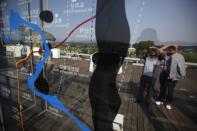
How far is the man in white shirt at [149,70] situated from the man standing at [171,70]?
0.15 feet

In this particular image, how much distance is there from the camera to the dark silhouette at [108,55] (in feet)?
2.73

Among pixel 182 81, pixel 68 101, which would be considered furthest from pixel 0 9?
pixel 182 81

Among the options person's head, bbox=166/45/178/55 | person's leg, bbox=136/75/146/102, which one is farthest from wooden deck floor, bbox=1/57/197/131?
person's head, bbox=166/45/178/55

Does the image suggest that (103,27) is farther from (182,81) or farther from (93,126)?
(93,126)

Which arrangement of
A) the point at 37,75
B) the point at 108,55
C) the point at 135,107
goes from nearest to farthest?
the point at 108,55
the point at 135,107
the point at 37,75

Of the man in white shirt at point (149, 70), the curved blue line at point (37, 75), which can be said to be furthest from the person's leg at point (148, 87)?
the curved blue line at point (37, 75)

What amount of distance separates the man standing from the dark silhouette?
0.24 meters

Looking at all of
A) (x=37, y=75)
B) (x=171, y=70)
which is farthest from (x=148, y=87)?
(x=37, y=75)

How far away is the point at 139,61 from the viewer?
849 mm

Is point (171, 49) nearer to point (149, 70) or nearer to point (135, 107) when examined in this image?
point (149, 70)

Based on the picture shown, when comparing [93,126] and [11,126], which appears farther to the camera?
[11,126]

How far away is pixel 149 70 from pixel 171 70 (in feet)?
0.40

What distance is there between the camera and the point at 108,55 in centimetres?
89

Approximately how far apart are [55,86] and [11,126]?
122 cm
